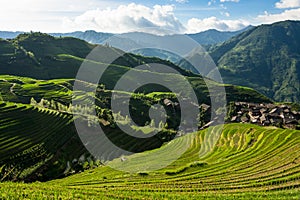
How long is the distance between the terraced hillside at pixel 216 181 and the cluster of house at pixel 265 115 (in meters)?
84.1

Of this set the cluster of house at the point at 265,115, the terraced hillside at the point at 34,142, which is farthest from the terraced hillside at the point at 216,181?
the cluster of house at the point at 265,115

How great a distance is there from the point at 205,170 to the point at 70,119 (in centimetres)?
5831

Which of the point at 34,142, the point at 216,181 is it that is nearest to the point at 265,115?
the point at 34,142

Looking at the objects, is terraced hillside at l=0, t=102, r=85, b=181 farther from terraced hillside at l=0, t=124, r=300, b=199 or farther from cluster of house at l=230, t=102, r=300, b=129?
cluster of house at l=230, t=102, r=300, b=129

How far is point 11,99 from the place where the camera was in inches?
4390

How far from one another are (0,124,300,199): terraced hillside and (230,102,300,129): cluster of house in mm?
84059

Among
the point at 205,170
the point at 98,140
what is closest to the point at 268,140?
the point at 205,170

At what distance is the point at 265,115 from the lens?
145000 millimetres

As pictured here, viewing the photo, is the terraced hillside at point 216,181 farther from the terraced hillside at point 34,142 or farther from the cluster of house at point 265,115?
the cluster of house at point 265,115

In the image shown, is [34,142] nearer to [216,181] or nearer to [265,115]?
[216,181]

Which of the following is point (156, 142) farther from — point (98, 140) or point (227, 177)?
point (227, 177)

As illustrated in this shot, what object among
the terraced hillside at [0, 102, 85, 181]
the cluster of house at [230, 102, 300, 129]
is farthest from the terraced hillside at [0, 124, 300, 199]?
the cluster of house at [230, 102, 300, 129]

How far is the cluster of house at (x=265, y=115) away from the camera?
440 ft

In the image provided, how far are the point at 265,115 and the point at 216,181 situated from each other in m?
124
